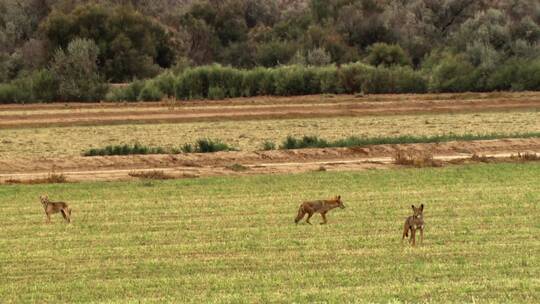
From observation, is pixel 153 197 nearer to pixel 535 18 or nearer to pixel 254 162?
pixel 254 162

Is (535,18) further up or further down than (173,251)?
further up

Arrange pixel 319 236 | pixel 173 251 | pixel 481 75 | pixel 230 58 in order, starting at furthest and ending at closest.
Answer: pixel 230 58, pixel 481 75, pixel 319 236, pixel 173 251

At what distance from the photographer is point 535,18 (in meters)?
91.9

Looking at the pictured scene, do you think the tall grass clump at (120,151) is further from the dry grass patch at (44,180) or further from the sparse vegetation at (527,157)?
the sparse vegetation at (527,157)

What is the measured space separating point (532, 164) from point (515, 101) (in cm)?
2720

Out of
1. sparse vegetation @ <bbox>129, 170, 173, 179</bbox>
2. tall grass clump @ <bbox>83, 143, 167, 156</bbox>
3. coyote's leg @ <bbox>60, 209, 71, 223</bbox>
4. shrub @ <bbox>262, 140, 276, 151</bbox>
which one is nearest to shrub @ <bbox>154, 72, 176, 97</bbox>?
shrub @ <bbox>262, 140, 276, 151</bbox>

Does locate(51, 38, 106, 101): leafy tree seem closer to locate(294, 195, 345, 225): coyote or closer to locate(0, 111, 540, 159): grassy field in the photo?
locate(0, 111, 540, 159): grassy field

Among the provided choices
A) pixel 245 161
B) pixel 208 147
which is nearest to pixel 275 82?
pixel 208 147

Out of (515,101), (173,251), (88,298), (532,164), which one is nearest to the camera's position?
(88,298)

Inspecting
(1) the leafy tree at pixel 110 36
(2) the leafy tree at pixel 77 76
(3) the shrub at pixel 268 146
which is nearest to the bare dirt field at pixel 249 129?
(3) the shrub at pixel 268 146

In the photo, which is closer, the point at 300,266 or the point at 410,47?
the point at 300,266

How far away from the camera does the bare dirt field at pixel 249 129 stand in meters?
36.7

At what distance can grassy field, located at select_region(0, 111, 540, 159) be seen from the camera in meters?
43.5

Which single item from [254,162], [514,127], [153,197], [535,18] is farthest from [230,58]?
[153,197]
